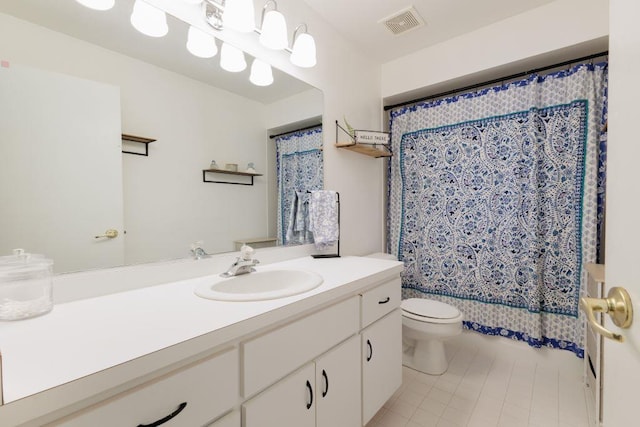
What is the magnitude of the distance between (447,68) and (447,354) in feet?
7.01

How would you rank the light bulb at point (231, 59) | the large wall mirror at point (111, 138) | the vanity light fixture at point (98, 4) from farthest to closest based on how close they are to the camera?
the light bulb at point (231, 59)
the vanity light fixture at point (98, 4)
the large wall mirror at point (111, 138)

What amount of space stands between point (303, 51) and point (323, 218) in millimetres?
966

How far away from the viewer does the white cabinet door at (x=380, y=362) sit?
1.32 meters

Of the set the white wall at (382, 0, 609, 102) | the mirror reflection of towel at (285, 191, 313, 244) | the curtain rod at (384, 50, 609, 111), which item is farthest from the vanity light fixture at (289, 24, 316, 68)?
the curtain rod at (384, 50, 609, 111)

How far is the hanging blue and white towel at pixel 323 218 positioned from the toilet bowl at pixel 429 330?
29.1 inches

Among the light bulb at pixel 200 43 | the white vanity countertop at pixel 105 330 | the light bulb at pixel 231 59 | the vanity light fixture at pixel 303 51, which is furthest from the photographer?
the vanity light fixture at pixel 303 51

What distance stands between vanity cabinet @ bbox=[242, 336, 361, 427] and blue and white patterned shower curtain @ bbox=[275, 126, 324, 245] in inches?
29.8

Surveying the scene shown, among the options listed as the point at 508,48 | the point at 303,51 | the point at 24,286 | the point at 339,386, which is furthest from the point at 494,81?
the point at 24,286

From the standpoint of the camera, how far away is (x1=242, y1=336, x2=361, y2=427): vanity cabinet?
2.84ft

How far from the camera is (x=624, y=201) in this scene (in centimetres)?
48

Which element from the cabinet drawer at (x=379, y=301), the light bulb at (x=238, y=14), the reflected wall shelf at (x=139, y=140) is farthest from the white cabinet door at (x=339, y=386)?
the light bulb at (x=238, y=14)

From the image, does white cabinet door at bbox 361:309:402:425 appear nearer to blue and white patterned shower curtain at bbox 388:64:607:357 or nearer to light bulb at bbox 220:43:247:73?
blue and white patterned shower curtain at bbox 388:64:607:357

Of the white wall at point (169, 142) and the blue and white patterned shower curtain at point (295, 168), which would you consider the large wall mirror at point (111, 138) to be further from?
the blue and white patterned shower curtain at point (295, 168)

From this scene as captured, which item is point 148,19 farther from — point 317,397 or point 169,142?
point 317,397
